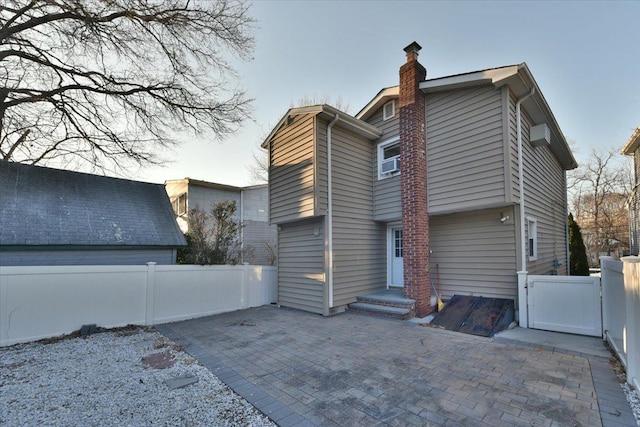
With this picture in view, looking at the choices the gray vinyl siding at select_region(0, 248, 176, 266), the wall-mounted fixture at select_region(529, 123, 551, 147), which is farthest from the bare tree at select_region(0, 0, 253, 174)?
the wall-mounted fixture at select_region(529, 123, 551, 147)

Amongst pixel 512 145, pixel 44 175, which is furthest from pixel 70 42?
pixel 512 145

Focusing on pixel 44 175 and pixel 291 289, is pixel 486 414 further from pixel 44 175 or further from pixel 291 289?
pixel 44 175

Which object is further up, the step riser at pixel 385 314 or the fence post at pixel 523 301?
the fence post at pixel 523 301

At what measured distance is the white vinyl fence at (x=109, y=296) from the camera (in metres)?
5.59

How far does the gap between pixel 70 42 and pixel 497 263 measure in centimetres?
1177

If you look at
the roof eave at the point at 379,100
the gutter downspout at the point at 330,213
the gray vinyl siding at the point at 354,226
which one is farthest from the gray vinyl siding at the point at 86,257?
the roof eave at the point at 379,100

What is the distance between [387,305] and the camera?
759cm

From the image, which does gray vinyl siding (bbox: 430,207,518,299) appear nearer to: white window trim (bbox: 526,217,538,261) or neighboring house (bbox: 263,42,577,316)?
neighboring house (bbox: 263,42,577,316)

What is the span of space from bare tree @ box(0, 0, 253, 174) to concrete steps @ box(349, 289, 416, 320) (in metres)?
7.09

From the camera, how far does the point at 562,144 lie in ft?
31.2

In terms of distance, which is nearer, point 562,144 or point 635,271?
point 635,271

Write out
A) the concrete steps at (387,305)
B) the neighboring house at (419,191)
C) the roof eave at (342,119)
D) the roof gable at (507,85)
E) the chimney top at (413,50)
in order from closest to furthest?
the roof gable at (507,85), the neighboring house at (419,191), the concrete steps at (387,305), the roof eave at (342,119), the chimney top at (413,50)

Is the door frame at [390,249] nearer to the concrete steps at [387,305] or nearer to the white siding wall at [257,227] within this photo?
the concrete steps at [387,305]

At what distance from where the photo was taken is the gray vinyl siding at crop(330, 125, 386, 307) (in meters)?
8.03
